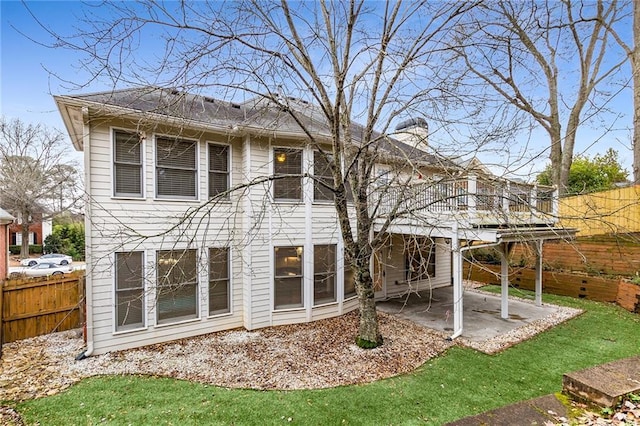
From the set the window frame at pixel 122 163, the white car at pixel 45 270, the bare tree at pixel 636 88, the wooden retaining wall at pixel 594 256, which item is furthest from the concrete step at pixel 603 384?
the white car at pixel 45 270

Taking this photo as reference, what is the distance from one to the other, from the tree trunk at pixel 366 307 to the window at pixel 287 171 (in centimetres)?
278

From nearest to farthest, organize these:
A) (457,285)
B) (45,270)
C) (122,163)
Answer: (122,163) < (457,285) < (45,270)

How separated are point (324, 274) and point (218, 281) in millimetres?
2714

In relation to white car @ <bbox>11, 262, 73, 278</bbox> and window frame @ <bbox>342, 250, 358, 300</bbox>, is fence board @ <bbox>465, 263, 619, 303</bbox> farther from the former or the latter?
white car @ <bbox>11, 262, 73, 278</bbox>

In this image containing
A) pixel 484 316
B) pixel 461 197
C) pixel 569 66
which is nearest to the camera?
pixel 461 197

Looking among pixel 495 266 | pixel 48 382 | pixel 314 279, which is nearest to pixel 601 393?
pixel 314 279

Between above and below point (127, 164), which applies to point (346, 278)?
below

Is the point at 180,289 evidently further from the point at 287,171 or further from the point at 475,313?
the point at 475,313

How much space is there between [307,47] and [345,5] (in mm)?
1141

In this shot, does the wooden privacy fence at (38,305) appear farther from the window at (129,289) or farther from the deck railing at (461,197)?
the deck railing at (461,197)

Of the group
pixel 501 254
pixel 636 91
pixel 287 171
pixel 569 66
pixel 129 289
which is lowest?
pixel 129 289

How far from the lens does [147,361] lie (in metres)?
6.05

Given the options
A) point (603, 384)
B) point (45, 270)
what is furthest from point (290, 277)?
point (45, 270)

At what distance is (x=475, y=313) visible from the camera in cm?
891
